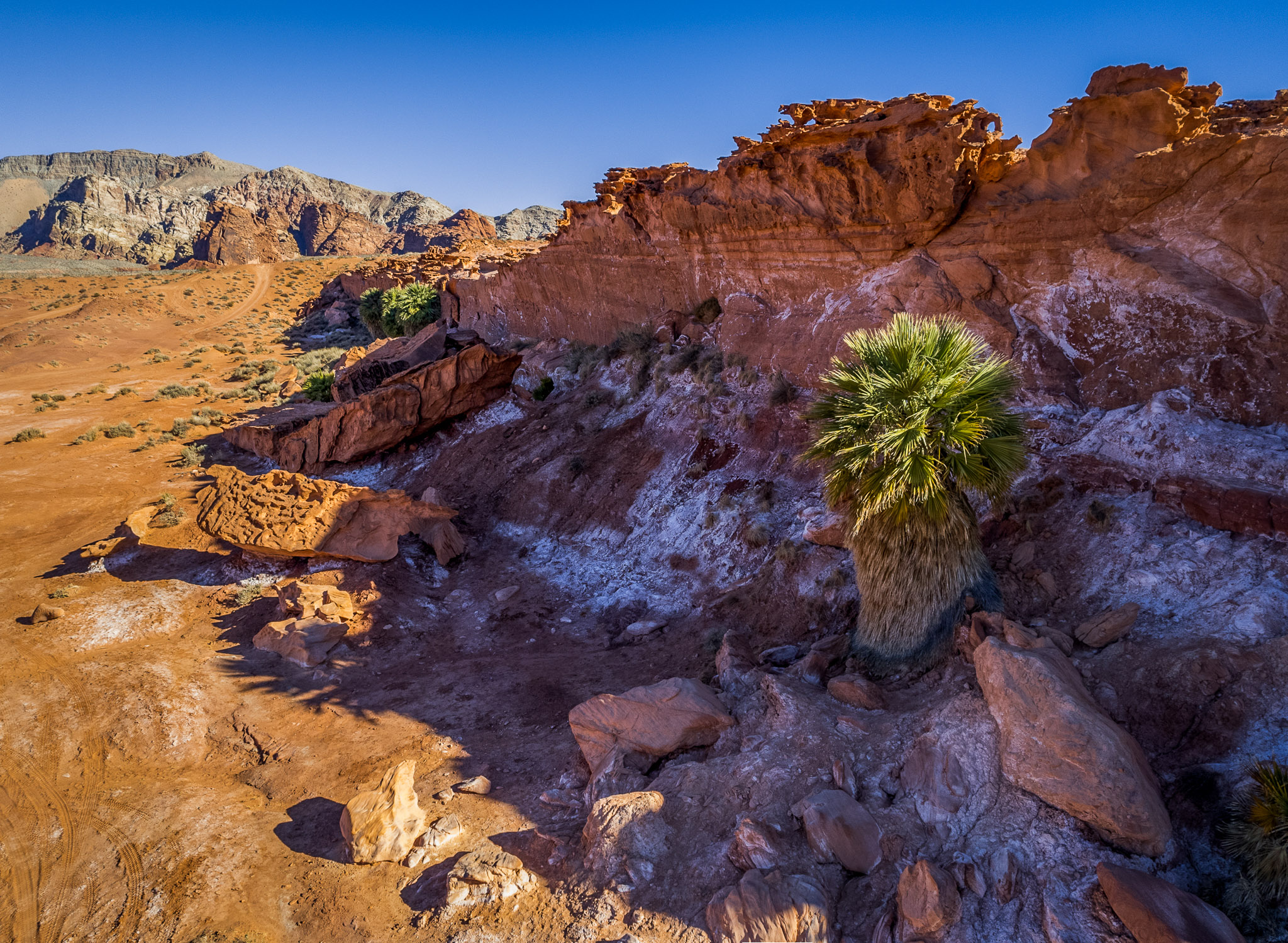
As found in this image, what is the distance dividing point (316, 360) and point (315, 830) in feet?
111

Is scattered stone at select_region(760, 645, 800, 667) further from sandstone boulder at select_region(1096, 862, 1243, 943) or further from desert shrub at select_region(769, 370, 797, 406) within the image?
desert shrub at select_region(769, 370, 797, 406)

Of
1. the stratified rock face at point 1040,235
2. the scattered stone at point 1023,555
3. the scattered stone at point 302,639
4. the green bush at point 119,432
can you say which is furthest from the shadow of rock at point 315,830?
the green bush at point 119,432

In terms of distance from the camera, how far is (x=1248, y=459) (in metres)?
7.02

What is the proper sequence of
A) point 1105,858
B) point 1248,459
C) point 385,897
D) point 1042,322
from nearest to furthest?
point 1105,858 → point 385,897 → point 1248,459 → point 1042,322

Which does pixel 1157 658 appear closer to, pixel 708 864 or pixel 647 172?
pixel 708 864

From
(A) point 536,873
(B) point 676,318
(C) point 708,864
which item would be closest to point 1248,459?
(C) point 708,864

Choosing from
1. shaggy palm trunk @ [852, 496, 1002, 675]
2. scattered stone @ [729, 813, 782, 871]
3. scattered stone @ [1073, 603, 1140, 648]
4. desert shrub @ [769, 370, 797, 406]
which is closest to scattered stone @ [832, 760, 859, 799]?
scattered stone @ [729, 813, 782, 871]

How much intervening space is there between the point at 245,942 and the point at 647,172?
20.3m

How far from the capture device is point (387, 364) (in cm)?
2091

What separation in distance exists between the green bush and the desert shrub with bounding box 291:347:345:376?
27.0ft

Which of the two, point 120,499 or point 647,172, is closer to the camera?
point 120,499

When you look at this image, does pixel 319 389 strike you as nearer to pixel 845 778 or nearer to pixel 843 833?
pixel 845 778

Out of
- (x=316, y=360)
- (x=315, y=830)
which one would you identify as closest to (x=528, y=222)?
(x=316, y=360)

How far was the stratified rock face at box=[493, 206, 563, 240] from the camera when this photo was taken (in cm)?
10594
